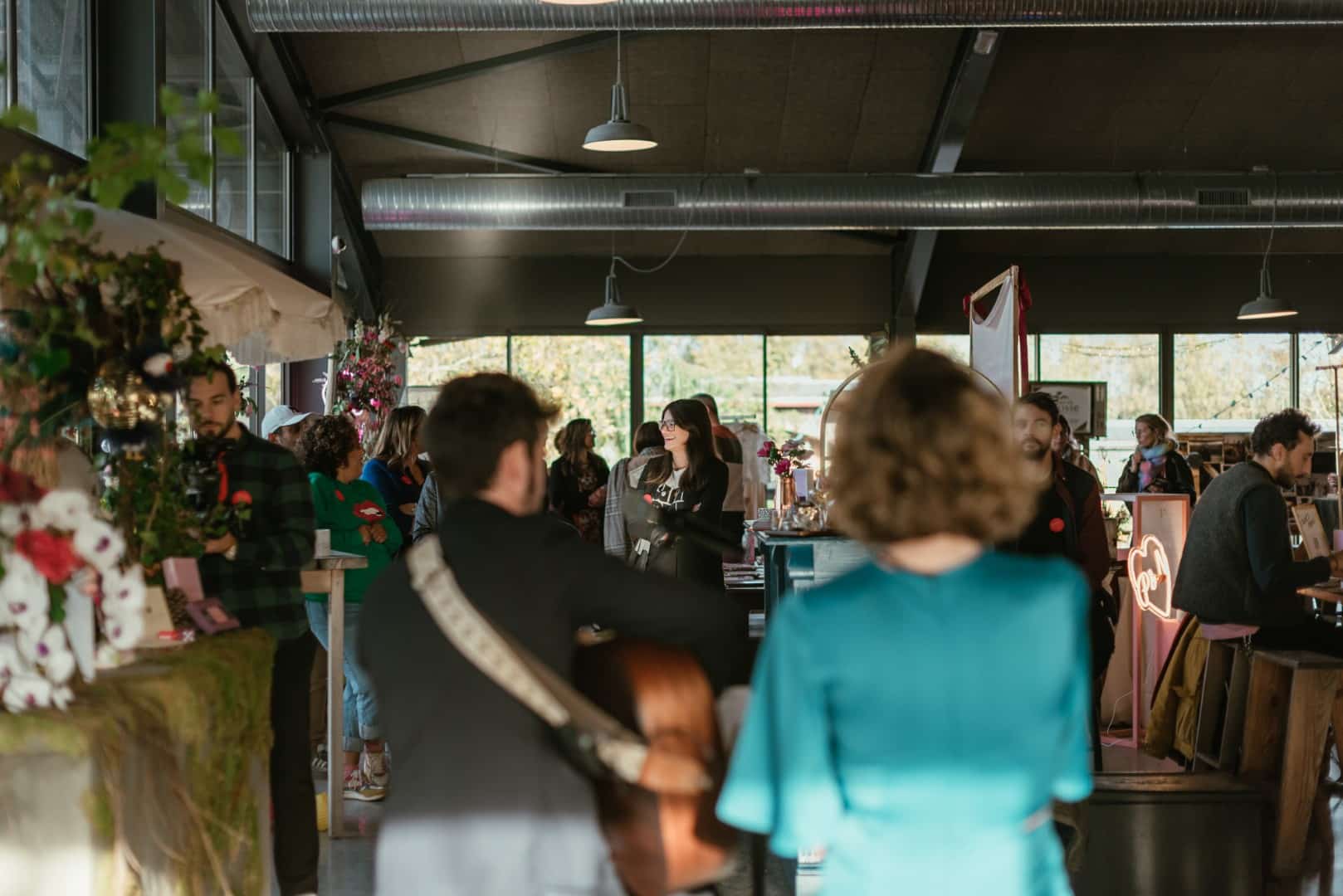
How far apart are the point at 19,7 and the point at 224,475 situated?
244 cm

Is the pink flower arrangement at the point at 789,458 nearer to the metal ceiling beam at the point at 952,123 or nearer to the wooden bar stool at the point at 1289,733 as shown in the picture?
the wooden bar stool at the point at 1289,733

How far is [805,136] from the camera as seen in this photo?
10.6 meters

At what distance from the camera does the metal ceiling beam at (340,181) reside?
917 centimetres

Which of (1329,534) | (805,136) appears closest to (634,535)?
(1329,534)

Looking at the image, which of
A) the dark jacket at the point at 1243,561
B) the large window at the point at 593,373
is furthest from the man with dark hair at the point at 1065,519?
the large window at the point at 593,373

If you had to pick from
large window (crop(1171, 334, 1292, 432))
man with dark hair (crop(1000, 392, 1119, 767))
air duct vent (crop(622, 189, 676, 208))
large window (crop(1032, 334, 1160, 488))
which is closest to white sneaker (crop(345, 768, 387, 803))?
man with dark hair (crop(1000, 392, 1119, 767))

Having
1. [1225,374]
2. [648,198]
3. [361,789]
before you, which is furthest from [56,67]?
[1225,374]

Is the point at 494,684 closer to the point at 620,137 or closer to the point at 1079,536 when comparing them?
the point at 1079,536

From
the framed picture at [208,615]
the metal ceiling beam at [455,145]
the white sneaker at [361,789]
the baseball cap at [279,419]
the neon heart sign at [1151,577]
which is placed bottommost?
the white sneaker at [361,789]

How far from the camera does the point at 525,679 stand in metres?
1.69

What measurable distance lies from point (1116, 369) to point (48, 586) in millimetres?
11934

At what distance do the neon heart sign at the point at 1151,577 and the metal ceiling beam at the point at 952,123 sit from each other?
427 cm

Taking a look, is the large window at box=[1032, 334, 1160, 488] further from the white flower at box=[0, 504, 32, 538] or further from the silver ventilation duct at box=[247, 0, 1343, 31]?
the white flower at box=[0, 504, 32, 538]

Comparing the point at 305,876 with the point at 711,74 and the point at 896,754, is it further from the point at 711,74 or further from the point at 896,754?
the point at 711,74
